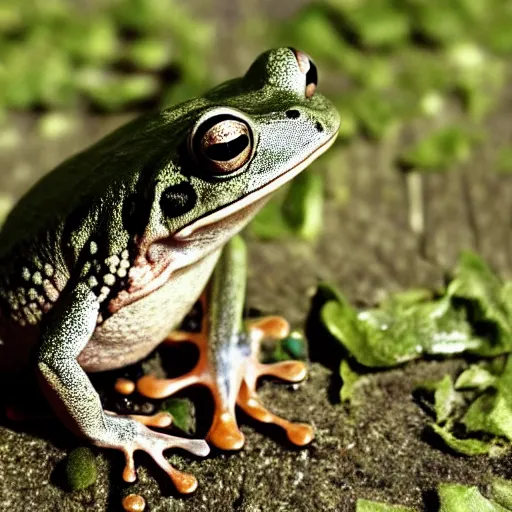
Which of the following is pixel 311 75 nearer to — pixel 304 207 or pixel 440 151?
pixel 304 207

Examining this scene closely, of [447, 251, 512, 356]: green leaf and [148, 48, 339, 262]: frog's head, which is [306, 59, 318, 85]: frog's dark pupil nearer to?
[148, 48, 339, 262]: frog's head

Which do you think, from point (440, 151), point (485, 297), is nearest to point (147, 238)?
point (485, 297)

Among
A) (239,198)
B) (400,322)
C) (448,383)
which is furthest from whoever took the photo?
(400,322)

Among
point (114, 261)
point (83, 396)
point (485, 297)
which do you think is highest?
point (114, 261)

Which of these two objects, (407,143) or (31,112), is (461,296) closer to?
(407,143)

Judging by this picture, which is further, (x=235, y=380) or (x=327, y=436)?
(x=235, y=380)

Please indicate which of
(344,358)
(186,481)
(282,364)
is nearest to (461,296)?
(344,358)

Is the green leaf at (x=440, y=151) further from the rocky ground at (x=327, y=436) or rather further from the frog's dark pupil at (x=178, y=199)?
the frog's dark pupil at (x=178, y=199)

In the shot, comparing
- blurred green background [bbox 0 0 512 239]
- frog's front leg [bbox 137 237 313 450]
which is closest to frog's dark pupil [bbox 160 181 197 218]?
frog's front leg [bbox 137 237 313 450]
